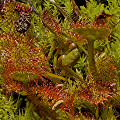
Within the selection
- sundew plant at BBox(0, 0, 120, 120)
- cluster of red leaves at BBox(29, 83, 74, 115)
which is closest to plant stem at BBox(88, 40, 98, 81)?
sundew plant at BBox(0, 0, 120, 120)

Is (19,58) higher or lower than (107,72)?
higher

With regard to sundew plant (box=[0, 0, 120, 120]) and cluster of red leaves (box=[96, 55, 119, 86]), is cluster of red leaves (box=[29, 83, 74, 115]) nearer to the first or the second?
sundew plant (box=[0, 0, 120, 120])

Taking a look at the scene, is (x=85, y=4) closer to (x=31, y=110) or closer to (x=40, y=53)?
(x=40, y=53)

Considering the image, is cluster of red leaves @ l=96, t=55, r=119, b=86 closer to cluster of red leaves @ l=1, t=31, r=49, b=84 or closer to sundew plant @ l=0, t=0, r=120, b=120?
sundew plant @ l=0, t=0, r=120, b=120

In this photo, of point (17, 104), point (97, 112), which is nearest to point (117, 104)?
point (97, 112)

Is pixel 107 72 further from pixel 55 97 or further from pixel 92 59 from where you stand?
pixel 55 97

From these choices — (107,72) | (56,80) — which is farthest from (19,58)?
(107,72)

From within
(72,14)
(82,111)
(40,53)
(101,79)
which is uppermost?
(72,14)

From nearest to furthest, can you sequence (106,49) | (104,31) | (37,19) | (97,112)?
(104,31) → (97,112) → (106,49) → (37,19)

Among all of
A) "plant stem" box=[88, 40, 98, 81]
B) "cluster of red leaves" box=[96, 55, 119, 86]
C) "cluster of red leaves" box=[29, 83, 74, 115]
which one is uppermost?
"plant stem" box=[88, 40, 98, 81]

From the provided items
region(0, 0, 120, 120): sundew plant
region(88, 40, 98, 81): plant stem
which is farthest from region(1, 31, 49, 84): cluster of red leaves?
region(88, 40, 98, 81): plant stem

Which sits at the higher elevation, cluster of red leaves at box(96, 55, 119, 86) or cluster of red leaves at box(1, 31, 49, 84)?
cluster of red leaves at box(1, 31, 49, 84)
